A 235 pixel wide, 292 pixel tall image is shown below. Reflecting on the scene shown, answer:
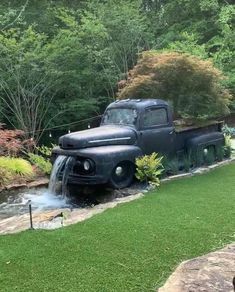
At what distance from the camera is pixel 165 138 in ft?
26.9

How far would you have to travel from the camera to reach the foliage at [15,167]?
28.3 ft

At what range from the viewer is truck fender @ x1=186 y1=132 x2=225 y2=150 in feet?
28.0

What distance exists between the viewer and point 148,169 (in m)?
7.38

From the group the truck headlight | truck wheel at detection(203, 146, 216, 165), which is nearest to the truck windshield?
the truck headlight

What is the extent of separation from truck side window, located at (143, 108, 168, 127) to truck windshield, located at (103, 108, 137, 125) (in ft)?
0.77

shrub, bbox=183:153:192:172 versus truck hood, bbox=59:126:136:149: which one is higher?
truck hood, bbox=59:126:136:149

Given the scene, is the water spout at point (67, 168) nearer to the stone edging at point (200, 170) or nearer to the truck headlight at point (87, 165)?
the truck headlight at point (87, 165)

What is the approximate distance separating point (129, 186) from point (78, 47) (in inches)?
244

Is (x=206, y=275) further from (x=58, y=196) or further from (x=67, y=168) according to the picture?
(x=58, y=196)

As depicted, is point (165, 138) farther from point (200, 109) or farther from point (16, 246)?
point (16, 246)

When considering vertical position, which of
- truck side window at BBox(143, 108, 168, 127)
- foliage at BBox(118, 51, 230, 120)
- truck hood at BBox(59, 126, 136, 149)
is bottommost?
truck hood at BBox(59, 126, 136, 149)

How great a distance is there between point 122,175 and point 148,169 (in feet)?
1.50

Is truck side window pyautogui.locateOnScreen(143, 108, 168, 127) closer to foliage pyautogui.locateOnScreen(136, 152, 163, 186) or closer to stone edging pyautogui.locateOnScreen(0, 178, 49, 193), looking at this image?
foliage pyautogui.locateOnScreen(136, 152, 163, 186)

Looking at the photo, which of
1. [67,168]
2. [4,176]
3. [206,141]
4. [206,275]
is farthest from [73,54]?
[206,275]
